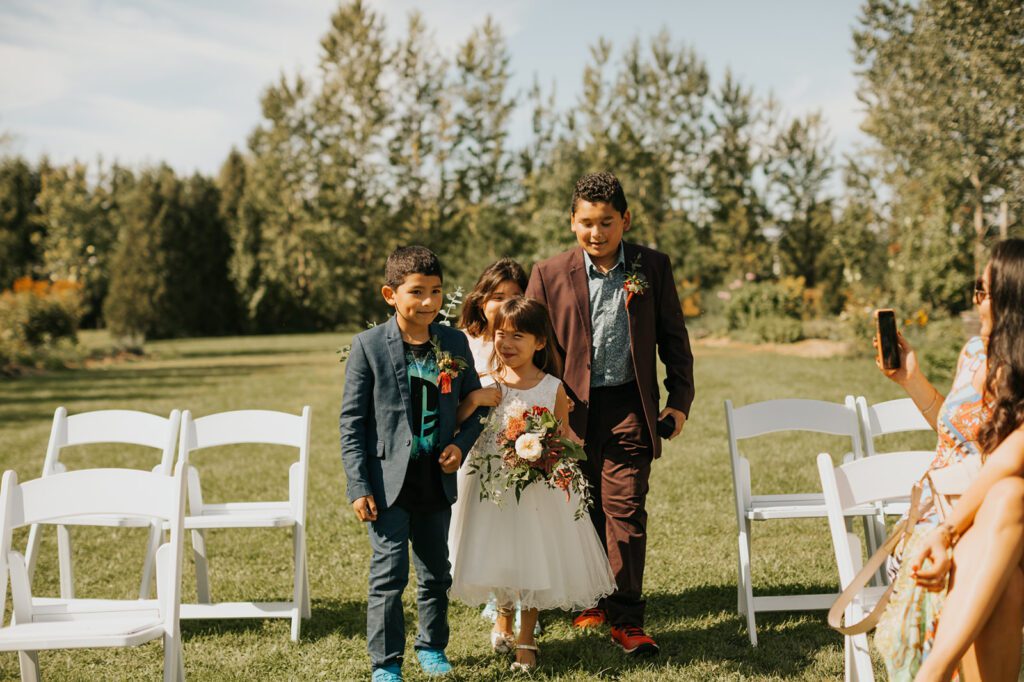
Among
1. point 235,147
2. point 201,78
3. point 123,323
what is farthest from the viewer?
point 235,147

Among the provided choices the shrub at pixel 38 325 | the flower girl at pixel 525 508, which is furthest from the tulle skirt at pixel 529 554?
the shrub at pixel 38 325

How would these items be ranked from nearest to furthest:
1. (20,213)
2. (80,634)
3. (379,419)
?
(80,634) → (379,419) → (20,213)

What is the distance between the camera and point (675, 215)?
110ft

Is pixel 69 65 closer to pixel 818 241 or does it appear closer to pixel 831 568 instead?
pixel 818 241

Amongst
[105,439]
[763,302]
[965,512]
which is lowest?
[105,439]

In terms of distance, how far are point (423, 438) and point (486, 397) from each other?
395 mm

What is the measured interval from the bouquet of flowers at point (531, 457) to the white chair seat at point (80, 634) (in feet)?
5.59

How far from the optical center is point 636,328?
500 centimetres

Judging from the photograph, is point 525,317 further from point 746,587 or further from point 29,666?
point 29,666

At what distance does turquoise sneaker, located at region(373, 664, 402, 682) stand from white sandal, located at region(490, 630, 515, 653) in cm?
68

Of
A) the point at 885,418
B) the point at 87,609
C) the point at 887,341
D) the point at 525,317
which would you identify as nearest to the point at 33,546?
the point at 87,609

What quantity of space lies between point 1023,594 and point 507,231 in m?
30.0

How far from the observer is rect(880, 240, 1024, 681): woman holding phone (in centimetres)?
305

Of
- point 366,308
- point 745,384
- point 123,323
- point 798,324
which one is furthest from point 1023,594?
point 123,323
